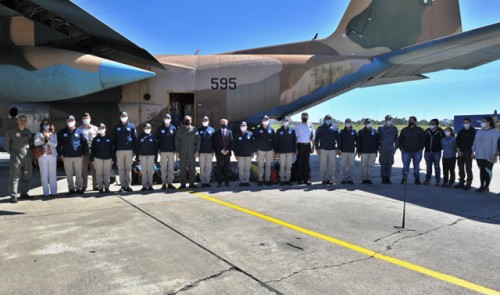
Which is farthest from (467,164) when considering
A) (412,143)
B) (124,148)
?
(124,148)

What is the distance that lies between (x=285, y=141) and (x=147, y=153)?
3.69 meters

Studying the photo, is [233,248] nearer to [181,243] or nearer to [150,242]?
[181,243]

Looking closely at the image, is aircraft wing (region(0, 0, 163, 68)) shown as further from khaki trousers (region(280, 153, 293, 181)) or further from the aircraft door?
khaki trousers (region(280, 153, 293, 181))

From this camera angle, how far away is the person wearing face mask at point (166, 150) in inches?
322

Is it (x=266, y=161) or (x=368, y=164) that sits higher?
(x=266, y=161)

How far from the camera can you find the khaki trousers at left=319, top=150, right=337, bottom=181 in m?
9.04

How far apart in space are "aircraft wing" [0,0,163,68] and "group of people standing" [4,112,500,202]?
2.71m

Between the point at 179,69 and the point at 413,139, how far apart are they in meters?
7.95

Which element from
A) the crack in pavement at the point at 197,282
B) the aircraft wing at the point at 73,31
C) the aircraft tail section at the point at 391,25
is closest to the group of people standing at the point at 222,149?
the aircraft wing at the point at 73,31

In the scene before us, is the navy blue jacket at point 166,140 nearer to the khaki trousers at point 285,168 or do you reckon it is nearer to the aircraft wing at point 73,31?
the khaki trousers at point 285,168

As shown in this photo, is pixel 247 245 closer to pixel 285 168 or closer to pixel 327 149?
pixel 285 168

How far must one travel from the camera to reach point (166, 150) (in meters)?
8.20

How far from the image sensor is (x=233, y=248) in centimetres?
415

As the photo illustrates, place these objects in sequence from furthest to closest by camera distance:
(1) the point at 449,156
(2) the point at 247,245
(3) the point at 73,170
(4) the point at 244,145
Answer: (1) the point at 449,156
(4) the point at 244,145
(3) the point at 73,170
(2) the point at 247,245
